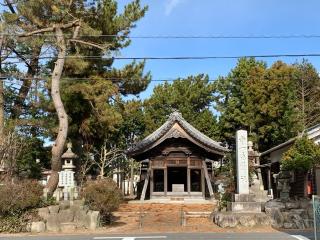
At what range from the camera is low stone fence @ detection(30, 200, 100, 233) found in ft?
60.1

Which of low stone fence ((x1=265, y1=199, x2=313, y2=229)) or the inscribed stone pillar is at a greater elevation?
the inscribed stone pillar

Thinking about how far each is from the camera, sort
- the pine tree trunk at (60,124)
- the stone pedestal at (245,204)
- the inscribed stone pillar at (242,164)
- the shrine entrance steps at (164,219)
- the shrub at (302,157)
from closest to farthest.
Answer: the stone pedestal at (245,204)
the shrine entrance steps at (164,219)
the shrub at (302,157)
the inscribed stone pillar at (242,164)
the pine tree trunk at (60,124)

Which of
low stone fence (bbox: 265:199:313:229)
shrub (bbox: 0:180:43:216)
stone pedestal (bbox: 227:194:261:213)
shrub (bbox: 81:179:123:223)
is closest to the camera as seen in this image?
shrub (bbox: 0:180:43:216)

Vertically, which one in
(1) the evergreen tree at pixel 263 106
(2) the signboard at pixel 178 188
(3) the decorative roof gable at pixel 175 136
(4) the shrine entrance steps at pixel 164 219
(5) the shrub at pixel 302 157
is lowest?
(4) the shrine entrance steps at pixel 164 219

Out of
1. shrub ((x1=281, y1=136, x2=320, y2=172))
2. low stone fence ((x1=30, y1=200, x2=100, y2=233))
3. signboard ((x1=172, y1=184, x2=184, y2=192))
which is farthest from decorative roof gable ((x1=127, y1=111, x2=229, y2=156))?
low stone fence ((x1=30, y1=200, x2=100, y2=233))

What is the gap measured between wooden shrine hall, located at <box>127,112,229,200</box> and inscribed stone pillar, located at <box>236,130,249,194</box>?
41.5 feet

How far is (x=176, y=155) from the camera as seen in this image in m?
34.3

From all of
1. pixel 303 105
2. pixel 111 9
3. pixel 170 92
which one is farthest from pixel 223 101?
pixel 111 9

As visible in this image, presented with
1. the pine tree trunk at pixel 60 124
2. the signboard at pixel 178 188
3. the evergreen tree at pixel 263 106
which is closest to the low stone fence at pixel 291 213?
the pine tree trunk at pixel 60 124

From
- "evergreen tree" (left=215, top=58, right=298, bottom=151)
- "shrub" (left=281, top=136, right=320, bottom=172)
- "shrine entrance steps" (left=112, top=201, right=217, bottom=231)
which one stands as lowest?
"shrine entrance steps" (left=112, top=201, right=217, bottom=231)

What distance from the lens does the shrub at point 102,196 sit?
19000mm

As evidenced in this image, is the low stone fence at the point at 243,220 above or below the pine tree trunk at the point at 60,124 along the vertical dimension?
below

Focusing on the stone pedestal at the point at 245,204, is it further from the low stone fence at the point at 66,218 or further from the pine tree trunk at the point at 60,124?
the pine tree trunk at the point at 60,124

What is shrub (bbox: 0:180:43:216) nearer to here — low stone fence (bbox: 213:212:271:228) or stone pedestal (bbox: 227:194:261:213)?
low stone fence (bbox: 213:212:271:228)
